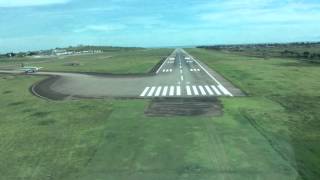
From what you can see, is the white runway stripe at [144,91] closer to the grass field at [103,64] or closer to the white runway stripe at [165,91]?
the white runway stripe at [165,91]

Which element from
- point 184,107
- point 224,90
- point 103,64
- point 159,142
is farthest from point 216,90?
point 103,64

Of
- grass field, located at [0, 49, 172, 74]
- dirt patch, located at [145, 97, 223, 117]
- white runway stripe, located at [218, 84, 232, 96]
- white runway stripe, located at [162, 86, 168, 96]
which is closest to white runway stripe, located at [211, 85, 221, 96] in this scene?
white runway stripe, located at [218, 84, 232, 96]

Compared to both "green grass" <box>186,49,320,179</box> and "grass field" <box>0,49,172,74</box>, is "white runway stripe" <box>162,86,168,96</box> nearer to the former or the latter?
"green grass" <box>186,49,320,179</box>

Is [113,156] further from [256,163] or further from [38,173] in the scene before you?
[256,163]

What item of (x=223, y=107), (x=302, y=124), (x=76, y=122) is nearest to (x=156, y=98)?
(x=223, y=107)

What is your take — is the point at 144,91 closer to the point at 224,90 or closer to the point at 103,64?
the point at 224,90

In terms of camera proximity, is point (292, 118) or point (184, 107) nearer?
point (292, 118)

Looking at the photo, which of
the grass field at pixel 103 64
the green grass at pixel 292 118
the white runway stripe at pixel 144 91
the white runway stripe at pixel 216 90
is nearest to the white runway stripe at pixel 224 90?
the white runway stripe at pixel 216 90
